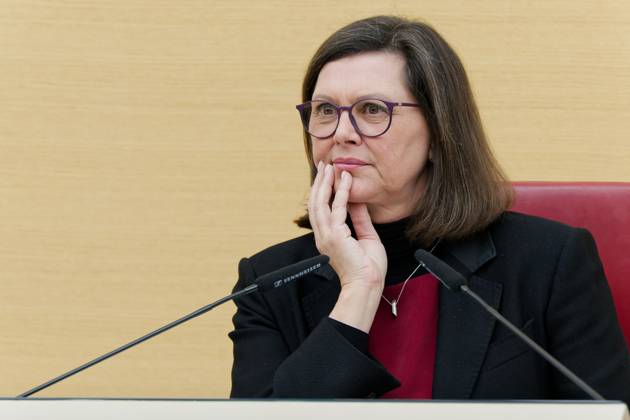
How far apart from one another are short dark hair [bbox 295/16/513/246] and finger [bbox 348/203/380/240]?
0.18 ft

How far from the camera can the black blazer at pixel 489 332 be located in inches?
43.4

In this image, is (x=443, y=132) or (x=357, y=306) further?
(x=443, y=132)

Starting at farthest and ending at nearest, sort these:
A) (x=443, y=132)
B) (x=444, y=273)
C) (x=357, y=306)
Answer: (x=443, y=132) → (x=357, y=306) → (x=444, y=273)

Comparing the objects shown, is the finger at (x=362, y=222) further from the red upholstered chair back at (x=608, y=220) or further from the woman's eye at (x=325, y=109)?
the red upholstered chair back at (x=608, y=220)

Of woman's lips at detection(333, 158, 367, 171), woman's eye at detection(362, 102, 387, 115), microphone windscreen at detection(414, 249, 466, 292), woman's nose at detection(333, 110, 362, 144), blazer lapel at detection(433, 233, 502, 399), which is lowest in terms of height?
blazer lapel at detection(433, 233, 502, 399)

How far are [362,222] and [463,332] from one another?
0.22 metres

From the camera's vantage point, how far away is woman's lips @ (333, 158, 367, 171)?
127 cm

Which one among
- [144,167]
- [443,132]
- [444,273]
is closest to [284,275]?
[444,273]

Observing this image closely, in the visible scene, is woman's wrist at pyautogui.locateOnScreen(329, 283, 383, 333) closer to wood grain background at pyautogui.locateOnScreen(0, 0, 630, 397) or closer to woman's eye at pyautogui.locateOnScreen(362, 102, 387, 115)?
woman's eye at pyautogui.locateOnScreen(362, 102, 387, 115)

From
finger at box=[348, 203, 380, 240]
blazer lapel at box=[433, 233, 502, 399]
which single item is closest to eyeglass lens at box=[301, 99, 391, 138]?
finger at box=[348, 203, 380, 240]

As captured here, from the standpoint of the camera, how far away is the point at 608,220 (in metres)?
1.28

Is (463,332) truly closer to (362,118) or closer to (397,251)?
(397,251)

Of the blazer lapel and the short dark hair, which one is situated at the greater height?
the short dark hair

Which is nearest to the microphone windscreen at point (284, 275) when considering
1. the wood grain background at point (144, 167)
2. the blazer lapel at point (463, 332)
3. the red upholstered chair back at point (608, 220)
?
the blazer lapel at point (463, 332)
